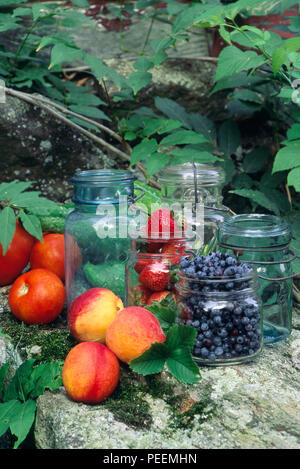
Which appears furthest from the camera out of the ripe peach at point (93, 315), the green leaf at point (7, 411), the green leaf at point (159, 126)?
the green leaf at point (159, 126)

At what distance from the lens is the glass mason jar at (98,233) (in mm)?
1763

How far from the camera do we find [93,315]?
1504 mm

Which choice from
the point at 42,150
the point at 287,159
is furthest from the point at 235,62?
the point at 42,150

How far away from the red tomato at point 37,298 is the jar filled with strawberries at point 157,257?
311 millimetres

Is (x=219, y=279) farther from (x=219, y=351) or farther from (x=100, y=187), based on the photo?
(x=100, y=187)

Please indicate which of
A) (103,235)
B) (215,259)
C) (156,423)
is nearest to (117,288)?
(103,235)

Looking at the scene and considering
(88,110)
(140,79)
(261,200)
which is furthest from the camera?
(88,110)

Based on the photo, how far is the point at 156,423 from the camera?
1.22 metres

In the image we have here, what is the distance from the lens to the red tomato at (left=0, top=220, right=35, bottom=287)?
6.56 feet

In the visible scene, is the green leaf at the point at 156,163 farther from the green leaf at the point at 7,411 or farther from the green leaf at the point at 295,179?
the green leaf at the point at 7,411

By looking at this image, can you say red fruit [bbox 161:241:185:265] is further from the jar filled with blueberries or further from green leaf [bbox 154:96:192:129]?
green leaf [bbox 154:96:192:129]

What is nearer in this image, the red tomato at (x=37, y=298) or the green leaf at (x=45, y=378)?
the green leaf at (x=45, y=378)

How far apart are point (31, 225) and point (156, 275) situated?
531 millimetres

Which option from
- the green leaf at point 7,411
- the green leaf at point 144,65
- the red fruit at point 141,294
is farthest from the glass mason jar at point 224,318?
the green leaf at point 144,65
